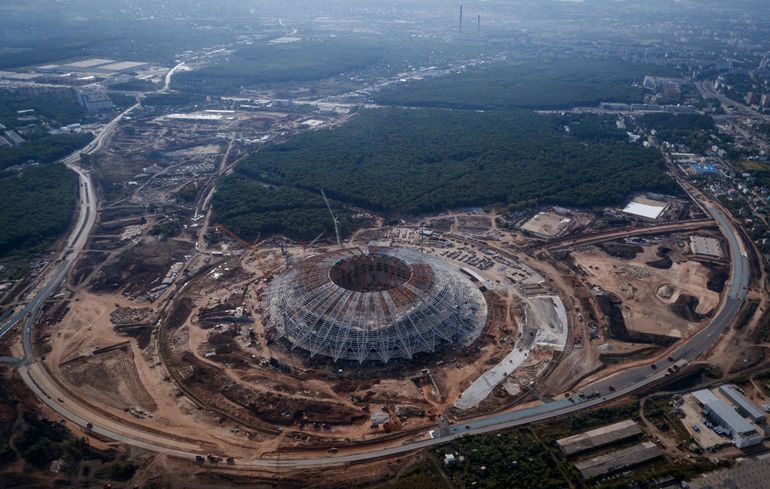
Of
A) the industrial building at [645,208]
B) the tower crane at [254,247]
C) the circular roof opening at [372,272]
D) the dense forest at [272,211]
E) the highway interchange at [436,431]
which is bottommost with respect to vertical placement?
the highway interchange at [436,431]

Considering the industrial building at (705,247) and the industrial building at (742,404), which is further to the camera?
the industrial building at (705,247)

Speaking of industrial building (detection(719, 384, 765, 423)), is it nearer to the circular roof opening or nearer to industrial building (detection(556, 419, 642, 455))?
industrial building (detection(556, 419, 642, 455))

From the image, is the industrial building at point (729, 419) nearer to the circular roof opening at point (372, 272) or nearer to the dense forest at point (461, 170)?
the circular roof opening at point (372, 272)

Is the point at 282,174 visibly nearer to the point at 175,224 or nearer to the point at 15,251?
the point at 175,224

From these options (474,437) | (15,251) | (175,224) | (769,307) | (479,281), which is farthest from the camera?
(175,224)

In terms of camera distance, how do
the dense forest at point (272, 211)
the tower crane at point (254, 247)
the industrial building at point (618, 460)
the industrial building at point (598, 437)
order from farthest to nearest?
the dense forest at point (272, 211)
the tower crane at point (254, 247)
the industrial building at point (598, 437)
the industrial building at point (618, 460)

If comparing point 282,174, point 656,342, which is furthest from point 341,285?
point 282,174

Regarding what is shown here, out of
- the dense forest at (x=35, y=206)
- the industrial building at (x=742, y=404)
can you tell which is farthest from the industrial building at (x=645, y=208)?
the dense forest at (x=35, y=206)
